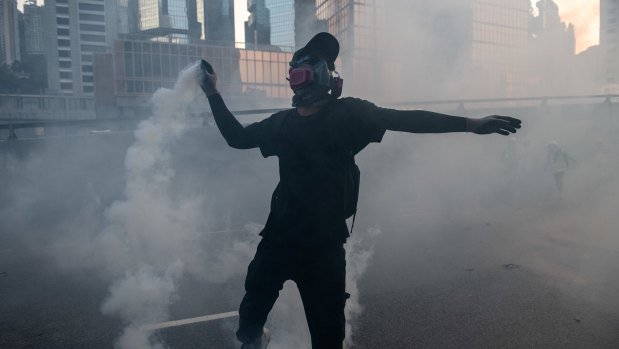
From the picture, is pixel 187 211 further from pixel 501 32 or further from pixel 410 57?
pixel 501 32

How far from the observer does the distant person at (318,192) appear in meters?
1.56

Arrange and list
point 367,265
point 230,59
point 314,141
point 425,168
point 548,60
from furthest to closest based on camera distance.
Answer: point 230,59 < point 548,60 < point 425,168 < point 367,265 < point 314,141

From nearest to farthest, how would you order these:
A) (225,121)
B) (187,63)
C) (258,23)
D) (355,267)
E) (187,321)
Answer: (225,121), (187,321), (355,267), (187,63), (258,23)

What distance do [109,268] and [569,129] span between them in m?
14.1

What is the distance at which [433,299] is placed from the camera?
129 inches

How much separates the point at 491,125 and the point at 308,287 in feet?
2.91

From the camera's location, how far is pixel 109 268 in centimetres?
424

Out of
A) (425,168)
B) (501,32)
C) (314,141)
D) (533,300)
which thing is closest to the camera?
(314,141)

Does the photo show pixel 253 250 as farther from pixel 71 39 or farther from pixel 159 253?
pixel 71 39

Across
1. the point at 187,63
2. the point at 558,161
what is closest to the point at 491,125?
the point at 558,161

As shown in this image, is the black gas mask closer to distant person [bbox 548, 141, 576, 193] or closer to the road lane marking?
the road lane marking

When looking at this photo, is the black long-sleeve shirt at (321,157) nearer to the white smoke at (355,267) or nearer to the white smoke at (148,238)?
the white smoke at (148,238)

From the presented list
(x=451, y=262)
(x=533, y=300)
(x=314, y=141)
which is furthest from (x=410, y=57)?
(x=314, y=141)

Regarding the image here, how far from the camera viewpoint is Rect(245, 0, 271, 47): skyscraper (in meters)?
103
